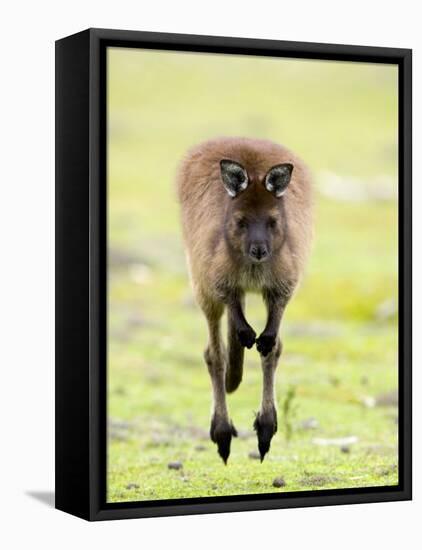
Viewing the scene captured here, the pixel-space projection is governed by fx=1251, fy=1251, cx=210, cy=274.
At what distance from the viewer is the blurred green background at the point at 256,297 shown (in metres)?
13.6

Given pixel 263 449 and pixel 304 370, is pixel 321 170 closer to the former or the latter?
pixel 304 370

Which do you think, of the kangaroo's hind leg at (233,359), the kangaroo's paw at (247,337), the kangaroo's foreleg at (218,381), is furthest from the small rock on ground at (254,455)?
the kangaroo's paw at (247,337)

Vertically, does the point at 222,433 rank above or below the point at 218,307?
below

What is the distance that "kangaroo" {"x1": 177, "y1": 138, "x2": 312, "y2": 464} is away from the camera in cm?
1127

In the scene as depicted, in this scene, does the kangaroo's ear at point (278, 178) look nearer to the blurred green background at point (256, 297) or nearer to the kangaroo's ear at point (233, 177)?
the kangaroo's ear at point (233, 177)

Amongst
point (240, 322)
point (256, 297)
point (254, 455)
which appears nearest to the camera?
point (240, 322)

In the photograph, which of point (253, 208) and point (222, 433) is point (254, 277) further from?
point (222, 433)

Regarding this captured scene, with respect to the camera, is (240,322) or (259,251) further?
(240,322)

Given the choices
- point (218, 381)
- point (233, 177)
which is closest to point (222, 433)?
point (218, 381)

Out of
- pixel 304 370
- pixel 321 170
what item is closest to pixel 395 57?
pixel 304 370

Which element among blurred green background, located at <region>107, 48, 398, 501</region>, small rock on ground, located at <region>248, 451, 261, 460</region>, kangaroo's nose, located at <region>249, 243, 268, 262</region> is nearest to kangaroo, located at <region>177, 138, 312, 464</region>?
kangaroo's nose, located at <region>249, 243, 268, 262</region>

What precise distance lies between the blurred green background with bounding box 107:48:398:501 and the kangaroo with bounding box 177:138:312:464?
70cm

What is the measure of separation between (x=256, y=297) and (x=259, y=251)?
398 centimetres

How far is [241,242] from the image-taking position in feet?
36.8
